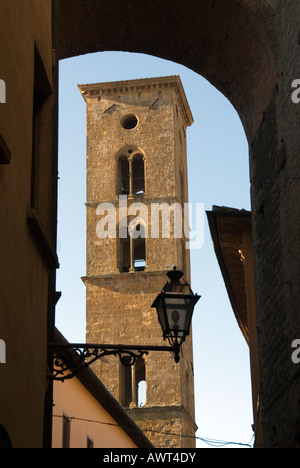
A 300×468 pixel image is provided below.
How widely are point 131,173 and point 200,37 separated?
31.4 meters

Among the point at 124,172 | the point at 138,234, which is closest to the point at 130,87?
the point at 124,172

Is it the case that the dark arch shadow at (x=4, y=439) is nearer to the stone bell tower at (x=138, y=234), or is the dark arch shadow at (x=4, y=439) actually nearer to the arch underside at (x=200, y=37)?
the arch underside at (x=200, y=37)

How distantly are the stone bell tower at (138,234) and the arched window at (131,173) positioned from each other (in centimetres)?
5

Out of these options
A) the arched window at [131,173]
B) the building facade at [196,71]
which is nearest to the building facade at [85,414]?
the building facade at [196,71]

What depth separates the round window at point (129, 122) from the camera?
4400cm

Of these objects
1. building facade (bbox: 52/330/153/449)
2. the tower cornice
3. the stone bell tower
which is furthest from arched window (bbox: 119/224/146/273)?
building facade (bbox: 52/330/153/449)

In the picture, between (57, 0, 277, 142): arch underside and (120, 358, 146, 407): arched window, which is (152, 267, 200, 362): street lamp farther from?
(120, 358, 146, 407): arched window

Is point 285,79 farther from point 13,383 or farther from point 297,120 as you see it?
point 13,383

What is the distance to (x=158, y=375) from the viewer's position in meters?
39.0

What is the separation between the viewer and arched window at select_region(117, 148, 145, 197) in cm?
4303

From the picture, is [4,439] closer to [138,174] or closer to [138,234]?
[138,234]

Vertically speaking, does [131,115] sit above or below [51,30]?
above
